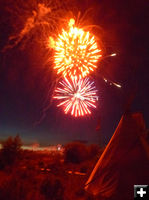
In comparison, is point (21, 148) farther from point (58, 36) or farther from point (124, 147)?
point (124, 147)

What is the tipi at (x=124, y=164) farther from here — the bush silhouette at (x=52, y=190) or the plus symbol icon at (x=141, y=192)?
the bush silhouette at (x=52, y=190)

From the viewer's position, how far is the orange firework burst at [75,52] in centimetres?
1125

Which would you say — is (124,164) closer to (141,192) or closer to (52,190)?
(141,192)

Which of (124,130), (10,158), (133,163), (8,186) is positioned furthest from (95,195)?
(10,158)

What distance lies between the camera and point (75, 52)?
11.5 meters

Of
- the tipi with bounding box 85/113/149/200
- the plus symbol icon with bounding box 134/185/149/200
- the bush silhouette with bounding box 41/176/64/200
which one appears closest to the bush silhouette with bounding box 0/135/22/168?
the bush silhouette with bounding box 41/176/64/200

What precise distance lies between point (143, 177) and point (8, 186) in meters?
5.30

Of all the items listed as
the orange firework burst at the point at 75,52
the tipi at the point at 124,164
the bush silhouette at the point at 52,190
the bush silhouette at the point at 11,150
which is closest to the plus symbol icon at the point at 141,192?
the tipi at the point at 124,164

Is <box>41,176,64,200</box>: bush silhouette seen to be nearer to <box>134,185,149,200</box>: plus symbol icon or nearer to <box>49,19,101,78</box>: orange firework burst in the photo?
<box>134,185,149,200</box>: plus symbol icon

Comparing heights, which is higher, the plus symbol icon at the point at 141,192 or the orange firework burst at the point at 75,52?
the orange firework burst at the point at 75,52

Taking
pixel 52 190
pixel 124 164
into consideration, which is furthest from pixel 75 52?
pixel 52 190

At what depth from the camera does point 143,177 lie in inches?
266

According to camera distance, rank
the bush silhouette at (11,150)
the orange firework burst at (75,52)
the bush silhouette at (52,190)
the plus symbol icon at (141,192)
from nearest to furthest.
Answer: the plus symbol icon at (141,192)
the bush silhouette at (52,190)
the orange firework burst at (75,52)
the bush silhouette at (11,150)

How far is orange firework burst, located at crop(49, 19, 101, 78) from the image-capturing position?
11250mm
